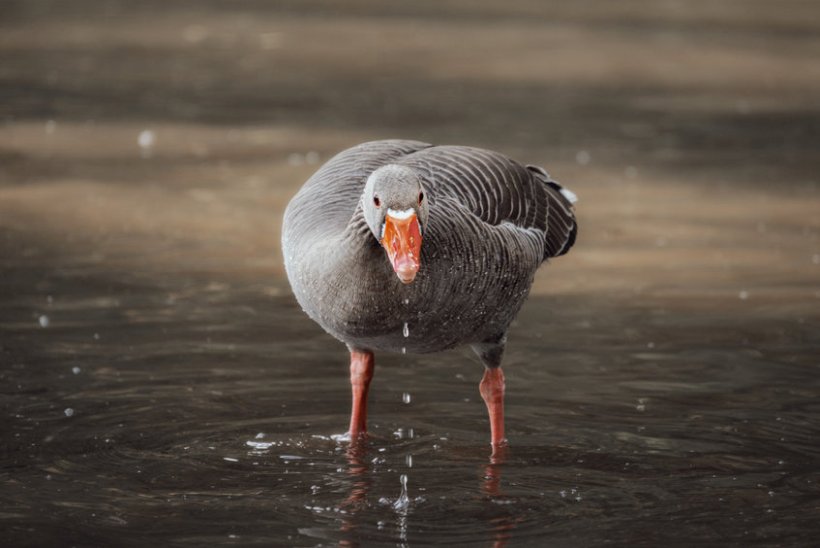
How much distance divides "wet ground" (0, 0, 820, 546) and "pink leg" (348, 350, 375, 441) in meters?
0.15

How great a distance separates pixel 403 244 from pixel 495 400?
1.69 metres

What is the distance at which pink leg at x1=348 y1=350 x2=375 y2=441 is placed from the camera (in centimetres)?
668

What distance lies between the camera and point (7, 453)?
20.5ft

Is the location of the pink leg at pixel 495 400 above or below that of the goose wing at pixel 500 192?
below

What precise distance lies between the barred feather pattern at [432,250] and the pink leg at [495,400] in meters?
0.26

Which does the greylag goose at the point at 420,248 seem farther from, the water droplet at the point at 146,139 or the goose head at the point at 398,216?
the water droplet at the point at 146,139

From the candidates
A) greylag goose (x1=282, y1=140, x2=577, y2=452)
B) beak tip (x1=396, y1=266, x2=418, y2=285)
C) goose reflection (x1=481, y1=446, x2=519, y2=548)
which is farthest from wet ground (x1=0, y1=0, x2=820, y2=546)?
beak tip (x1=396, y1=266, x2=418, y2=285)

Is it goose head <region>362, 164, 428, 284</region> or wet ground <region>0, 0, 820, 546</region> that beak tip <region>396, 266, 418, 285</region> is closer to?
goose head <region>362, 164, 428, 284</region>

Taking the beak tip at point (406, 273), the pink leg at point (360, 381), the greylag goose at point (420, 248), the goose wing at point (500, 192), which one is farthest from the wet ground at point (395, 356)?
the beak tip at point (406, 273)

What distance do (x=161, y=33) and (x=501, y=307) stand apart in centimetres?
1494

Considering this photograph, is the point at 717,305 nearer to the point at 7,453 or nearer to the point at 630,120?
the point at 7,453

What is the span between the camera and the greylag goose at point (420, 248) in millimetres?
5293

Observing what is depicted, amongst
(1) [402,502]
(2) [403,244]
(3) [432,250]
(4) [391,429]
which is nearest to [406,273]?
(2) [403,244]

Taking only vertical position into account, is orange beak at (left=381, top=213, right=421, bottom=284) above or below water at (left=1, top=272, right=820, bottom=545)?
above
